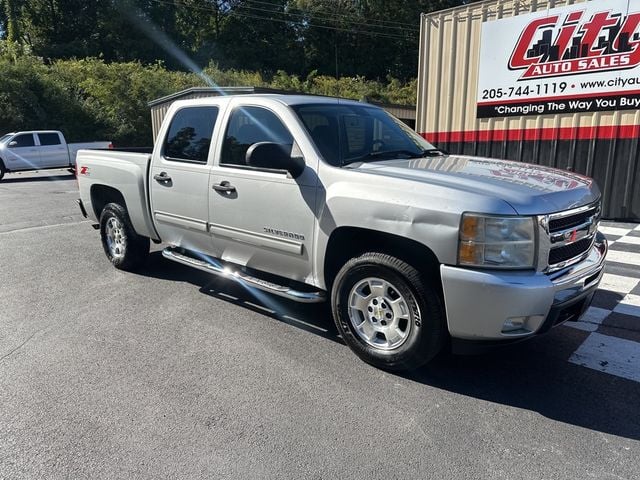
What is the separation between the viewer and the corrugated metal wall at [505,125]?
821cm

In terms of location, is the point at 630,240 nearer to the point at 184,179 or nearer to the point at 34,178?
the point at 184,179

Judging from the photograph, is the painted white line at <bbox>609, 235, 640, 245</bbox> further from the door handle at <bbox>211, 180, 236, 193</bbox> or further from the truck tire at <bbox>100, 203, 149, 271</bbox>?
the truck tire at <bbox>100, 203, 149, 271</bbox>

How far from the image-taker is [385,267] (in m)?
3.37

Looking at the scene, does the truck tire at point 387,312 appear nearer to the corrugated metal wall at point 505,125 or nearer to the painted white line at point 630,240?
the painted white line at point 630,240

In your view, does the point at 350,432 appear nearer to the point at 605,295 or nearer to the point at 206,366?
the point at 206,366

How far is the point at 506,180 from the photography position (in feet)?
11.0

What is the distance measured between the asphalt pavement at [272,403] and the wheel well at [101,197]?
162cm

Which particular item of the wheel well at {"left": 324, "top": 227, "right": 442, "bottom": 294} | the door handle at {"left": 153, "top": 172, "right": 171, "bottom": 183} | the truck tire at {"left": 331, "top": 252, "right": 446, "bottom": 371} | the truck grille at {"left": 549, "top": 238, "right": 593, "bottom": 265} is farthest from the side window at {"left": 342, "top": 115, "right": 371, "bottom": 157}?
the door handle at {"left": 153, "top": 172, "right": 171, "bottom": 183}

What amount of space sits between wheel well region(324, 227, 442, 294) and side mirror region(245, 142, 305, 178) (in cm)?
59

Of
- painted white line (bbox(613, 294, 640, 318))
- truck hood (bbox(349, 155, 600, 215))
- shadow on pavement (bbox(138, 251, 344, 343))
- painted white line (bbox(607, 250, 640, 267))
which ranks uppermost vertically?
truck hood (bbox(349, 155, 600, 215))

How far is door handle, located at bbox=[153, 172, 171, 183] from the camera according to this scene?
497 cm

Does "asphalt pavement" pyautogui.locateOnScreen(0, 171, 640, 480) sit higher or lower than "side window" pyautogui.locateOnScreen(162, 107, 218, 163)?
lower

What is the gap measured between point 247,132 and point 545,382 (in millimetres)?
3026

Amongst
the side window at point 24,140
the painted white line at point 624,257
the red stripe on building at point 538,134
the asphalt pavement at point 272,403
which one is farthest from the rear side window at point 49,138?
the painted white line at point 624,257
